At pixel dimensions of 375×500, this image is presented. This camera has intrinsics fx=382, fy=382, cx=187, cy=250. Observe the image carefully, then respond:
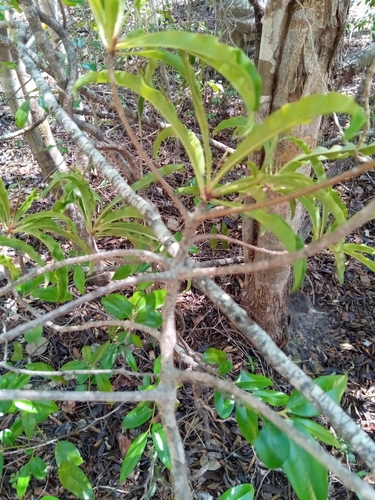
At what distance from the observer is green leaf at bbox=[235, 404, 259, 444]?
26.8 inches

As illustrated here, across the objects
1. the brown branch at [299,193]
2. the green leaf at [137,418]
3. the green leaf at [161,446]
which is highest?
the brown branch at [299,193]

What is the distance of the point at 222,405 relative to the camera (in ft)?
2.48

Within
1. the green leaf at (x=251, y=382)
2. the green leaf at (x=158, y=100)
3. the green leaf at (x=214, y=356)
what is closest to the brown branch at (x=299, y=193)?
the green leaf at (x=158, y=100)

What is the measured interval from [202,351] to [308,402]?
92 centimetres

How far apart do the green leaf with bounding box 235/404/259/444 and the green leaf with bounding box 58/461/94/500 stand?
39 centimetres

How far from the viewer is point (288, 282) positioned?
4.57 feet

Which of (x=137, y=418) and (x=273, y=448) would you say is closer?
(x=273, y=448)

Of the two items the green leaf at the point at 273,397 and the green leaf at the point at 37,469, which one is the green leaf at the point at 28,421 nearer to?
the green leaf at the point at 37,469

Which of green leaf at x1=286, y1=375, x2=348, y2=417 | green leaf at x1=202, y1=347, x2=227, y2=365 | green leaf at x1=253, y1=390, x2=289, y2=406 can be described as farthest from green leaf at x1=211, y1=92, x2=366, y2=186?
green leaf at x1=202, y1=347, x2=227, y2=365

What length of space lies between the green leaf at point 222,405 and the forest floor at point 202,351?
19cm

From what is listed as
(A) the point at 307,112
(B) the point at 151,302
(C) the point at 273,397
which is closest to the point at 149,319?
(B) the point at 151,302

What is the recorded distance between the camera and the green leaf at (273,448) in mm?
549

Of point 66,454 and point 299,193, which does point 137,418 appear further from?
point 299,193

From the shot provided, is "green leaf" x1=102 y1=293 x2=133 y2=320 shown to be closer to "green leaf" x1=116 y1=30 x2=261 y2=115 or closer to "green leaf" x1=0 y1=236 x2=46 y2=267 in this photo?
"green leaf" x1=0 y1=236 x2=46 y2=267
